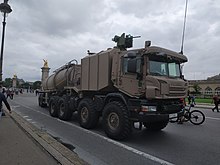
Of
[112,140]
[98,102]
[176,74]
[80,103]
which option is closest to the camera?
[112,140]

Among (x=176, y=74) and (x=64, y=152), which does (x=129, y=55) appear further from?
(x=64, y=152)

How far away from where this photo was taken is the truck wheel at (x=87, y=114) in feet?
30.2

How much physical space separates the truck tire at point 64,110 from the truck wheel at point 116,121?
3.89 metres

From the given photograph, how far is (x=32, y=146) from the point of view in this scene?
19.0 feet

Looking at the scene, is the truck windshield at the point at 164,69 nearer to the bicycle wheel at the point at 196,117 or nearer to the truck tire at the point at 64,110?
the bicycle wheel at the point at 196,117

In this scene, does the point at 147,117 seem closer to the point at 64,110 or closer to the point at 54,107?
the point at 64,110

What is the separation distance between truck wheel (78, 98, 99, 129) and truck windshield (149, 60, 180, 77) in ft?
9.74

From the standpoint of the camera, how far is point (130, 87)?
7668 mm

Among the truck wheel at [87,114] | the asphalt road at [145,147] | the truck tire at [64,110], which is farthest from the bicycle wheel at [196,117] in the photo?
the truck tire at [64,110]

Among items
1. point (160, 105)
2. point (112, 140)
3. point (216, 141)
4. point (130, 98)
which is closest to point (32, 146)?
point (112, 140)

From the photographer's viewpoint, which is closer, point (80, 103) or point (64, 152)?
point (64, 152)

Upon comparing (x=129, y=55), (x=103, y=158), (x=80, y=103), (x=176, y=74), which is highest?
(x=129, y=55)

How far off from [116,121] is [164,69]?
2320 millimetres

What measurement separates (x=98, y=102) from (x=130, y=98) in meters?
1.80
